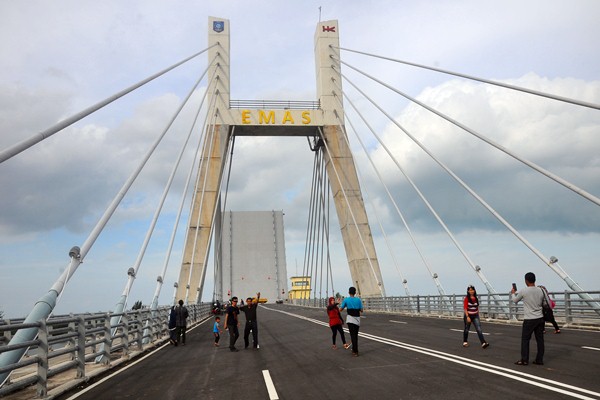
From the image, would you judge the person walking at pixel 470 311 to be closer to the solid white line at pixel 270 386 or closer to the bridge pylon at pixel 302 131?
the solid white line at pixel 270 386

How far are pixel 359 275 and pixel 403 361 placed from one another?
24.8 meters

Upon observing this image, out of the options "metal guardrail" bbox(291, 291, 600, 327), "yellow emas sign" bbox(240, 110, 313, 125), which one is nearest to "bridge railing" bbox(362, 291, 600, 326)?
"metal guardrail" bbox(291, 291, 600, 327)

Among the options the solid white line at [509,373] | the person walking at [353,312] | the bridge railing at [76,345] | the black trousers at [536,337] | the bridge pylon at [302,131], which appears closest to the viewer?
the solid white line at [509,373]

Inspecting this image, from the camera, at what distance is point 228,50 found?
122 ft

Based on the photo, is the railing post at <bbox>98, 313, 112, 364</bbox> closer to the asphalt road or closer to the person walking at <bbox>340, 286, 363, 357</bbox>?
the asphalt road

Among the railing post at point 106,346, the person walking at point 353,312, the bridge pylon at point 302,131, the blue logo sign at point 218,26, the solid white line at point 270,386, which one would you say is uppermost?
the blue logo sign at point 218,26

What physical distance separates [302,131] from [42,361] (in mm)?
31929

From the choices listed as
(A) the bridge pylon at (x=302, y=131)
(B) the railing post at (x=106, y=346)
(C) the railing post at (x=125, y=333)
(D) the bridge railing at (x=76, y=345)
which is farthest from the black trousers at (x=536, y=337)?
(A) the bridge pylon at (x=302, y=131)

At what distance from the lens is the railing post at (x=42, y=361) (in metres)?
8.49

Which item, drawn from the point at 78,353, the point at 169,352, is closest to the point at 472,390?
the point at 78,353

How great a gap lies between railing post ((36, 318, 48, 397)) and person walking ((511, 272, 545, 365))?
8466 mm

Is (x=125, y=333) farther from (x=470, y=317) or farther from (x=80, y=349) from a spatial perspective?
(x=470, y=317)

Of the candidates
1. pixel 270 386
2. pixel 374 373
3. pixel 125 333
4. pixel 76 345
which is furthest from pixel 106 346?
pixel 374 373

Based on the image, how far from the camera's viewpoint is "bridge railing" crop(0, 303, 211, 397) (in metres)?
8.48
